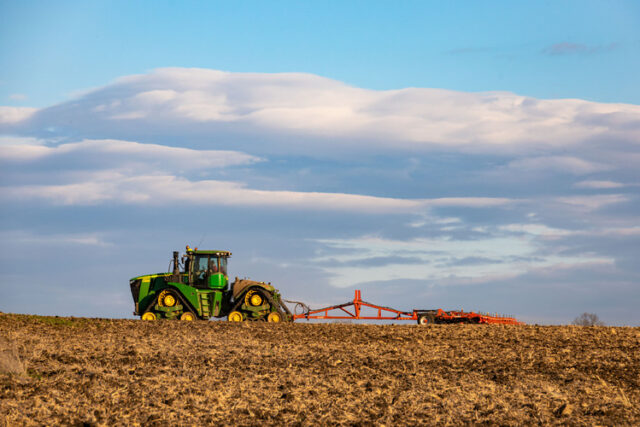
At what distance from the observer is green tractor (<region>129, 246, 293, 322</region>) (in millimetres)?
27234

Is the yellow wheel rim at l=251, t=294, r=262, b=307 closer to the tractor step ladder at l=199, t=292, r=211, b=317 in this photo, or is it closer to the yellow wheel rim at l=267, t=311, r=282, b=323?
the yellow wheel rim at l=267, t=311, r=282, b=323

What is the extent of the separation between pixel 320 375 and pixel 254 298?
12.3 metres

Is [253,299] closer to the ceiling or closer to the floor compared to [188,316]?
closer to the ceiling

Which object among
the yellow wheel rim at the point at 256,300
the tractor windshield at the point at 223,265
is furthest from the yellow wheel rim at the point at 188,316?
the yellow wheel rim at the point at 256,300

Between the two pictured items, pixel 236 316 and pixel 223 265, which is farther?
pixel 223 265

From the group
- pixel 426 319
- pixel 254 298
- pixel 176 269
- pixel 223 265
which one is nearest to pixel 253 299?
pixel 254 298

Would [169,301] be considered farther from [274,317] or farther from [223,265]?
[274,317]

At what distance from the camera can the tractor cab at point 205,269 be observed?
27391mm

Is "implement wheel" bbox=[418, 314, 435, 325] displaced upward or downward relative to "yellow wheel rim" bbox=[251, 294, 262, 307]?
downward

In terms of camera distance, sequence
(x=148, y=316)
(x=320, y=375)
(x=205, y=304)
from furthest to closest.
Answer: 1. (x=205, y=304)
2. (x=148, y=316)
3. (x=320, y=375)

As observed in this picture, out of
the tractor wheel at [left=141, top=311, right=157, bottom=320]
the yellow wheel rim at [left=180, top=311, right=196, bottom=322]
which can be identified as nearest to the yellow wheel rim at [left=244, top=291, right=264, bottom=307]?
the yellow wheel rim at [left=180, top=311, right=196, bottom=322]

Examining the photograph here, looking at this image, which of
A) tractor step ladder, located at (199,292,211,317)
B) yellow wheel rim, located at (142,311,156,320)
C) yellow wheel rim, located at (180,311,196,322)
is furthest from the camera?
tractor step ladder, located at (199,292,211,317)

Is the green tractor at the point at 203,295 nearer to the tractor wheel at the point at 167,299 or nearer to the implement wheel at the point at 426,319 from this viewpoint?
the tractor wheel at the point at 167,299

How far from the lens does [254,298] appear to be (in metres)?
27.4
